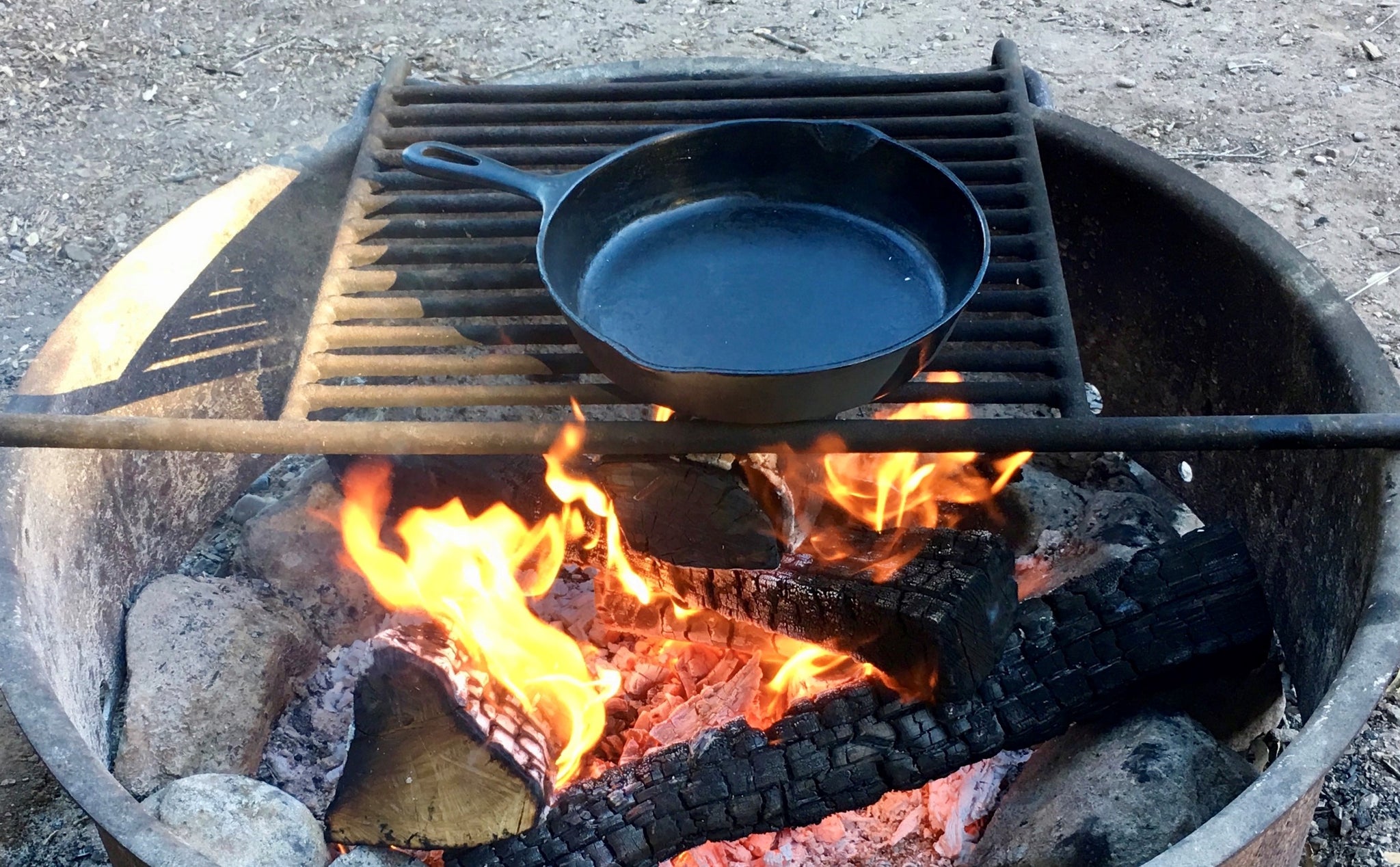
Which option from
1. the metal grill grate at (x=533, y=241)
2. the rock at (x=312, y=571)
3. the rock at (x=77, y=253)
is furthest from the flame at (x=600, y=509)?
the rock at (x=77, y=253)

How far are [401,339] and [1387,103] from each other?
3815 millimetres

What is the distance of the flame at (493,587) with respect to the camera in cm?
197

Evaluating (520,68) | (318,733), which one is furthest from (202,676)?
(520,68)

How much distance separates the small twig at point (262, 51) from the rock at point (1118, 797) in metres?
4.16

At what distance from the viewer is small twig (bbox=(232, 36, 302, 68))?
14.5 ft

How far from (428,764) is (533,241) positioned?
3.24ft

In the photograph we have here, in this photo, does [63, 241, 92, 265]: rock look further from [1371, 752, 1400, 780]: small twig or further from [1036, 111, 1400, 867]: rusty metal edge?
[1371, 752, 1400, 780]: small twig

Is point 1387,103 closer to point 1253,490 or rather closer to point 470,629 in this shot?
point 1253,490

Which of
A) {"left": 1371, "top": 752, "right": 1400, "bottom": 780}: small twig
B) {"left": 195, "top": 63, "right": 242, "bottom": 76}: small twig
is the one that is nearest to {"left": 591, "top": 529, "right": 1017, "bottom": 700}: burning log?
{"left": 1371, "top": 752, "right": 1400, "bottom": 780}: small twig

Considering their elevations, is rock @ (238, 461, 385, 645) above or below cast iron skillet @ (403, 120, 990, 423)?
below

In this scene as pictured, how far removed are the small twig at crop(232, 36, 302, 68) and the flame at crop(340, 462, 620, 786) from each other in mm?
2896

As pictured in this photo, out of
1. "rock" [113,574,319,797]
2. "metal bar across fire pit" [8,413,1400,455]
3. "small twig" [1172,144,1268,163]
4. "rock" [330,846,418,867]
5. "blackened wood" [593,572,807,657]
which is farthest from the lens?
"small twig" [1172,144,1268,163]

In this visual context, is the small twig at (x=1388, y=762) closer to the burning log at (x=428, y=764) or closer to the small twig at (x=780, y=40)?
the burning log at (x=428, y=764)

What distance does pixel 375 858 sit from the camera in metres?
1.71
